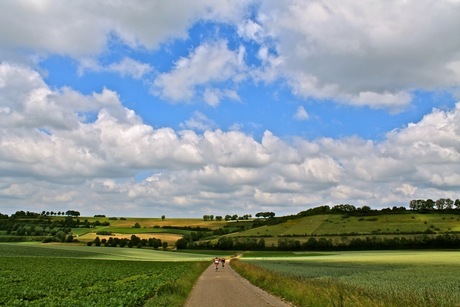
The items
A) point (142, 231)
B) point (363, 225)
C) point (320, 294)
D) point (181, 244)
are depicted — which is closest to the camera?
point (320, 294)

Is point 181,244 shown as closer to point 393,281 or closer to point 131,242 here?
point 131,242

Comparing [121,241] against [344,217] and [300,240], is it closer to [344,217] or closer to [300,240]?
[300,240]

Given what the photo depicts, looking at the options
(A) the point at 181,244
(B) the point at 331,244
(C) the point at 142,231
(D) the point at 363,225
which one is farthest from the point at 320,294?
(C) the point at 142,231

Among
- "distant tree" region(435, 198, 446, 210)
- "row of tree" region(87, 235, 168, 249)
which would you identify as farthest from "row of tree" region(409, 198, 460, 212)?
"row of tree" region(87, 235, 168, 249)

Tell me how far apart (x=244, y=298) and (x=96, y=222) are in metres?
180

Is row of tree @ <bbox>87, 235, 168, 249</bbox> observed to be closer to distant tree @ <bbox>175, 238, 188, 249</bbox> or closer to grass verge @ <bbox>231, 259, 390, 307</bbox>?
distant tree @ <bbox>175, 238, 188, 249</bbox>

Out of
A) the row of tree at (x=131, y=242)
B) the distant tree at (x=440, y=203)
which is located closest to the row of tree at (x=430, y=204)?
the distant tree at (x=440, y=203)

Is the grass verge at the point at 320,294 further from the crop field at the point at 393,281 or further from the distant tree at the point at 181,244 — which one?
the distant tree at the point at 181,244

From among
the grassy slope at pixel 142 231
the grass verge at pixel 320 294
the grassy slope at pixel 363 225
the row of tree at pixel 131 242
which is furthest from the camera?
the grassy slope at pixel 142 231

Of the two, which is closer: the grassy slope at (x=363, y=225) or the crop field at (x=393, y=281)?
the crop field at (x=393, y=281)

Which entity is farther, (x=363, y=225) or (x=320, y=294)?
(x=363, y=225)

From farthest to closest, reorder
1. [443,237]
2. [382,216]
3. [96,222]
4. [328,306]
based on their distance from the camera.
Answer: [96,222]
[382,216]
[443,237]
[328,306]

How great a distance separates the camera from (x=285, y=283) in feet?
91.2

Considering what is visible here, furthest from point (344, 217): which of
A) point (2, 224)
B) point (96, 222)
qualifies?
point (2, 224)
